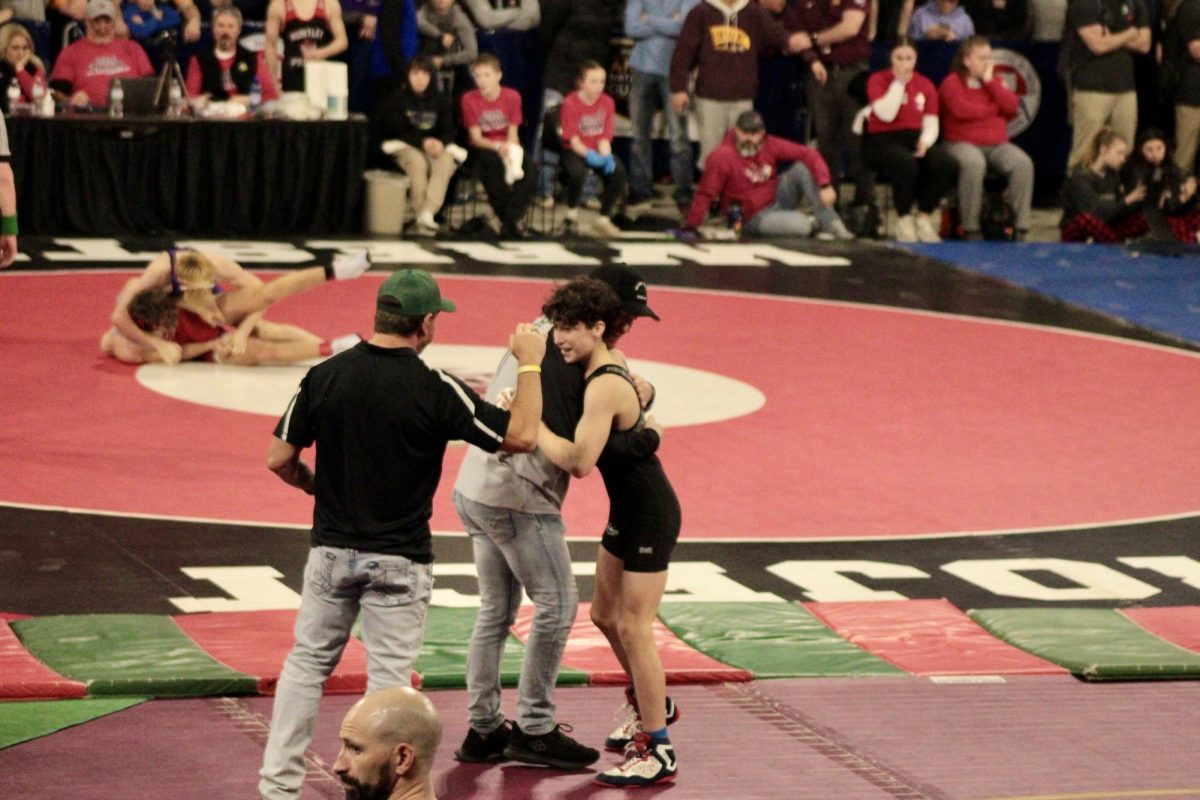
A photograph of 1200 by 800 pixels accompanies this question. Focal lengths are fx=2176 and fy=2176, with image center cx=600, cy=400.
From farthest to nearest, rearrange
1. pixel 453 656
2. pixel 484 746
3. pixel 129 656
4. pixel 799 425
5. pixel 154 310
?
pixel 154 310, pixel 799 425, pixel 453 656, pixel 129 656, pixel 484 746

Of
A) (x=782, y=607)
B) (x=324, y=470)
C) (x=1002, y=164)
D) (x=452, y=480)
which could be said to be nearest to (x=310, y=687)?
(x=324, y=470)

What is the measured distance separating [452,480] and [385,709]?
20.2ft

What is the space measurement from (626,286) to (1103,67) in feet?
46.0

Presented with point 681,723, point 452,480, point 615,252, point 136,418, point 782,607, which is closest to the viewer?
point 681,723

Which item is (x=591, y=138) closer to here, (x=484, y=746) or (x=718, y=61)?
(x=718, y=61)

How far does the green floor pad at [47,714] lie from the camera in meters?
6.33

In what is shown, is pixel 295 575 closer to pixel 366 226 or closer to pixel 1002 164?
pixel 366 226

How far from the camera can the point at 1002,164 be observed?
737 inches

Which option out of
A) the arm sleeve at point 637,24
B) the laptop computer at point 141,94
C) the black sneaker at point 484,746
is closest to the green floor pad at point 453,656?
the black sneaker at point 484,746

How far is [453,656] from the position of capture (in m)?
7.25

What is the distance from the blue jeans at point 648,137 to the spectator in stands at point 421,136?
6.30ft

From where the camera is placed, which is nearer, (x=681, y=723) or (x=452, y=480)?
(x=681, y=723)

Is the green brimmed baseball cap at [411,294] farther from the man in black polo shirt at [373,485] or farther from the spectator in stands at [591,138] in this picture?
the spectator in stands at [591,138]

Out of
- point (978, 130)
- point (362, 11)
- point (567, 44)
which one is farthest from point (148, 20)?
point (978, 130)
